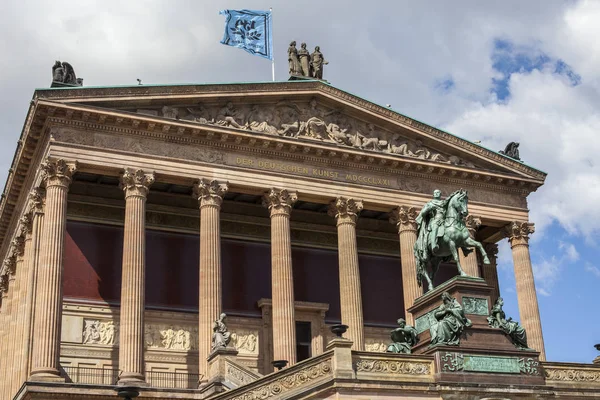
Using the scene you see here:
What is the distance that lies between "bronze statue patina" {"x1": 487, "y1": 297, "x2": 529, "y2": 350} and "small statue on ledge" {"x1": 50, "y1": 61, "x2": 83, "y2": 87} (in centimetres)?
2230

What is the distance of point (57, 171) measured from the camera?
1458 inches

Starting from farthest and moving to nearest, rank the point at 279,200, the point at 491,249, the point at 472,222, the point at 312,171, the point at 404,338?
the point at 491,249 < the point at 472,222 < the point at 312,171 < the point at 279,200 < the point at 404,338

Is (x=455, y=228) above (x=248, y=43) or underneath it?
underneath

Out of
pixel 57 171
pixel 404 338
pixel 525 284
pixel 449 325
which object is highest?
pixel 57 171

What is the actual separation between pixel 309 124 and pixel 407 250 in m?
8.08

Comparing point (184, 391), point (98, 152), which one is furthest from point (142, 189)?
point (184, 391)

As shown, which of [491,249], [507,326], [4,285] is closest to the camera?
[507,326]

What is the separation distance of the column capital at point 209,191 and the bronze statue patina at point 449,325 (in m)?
16.9

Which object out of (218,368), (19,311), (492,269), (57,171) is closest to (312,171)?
(57,171)

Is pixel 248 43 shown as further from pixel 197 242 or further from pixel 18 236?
pixel 18 236

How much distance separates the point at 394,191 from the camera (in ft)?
145

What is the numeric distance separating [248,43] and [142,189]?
37.7ft

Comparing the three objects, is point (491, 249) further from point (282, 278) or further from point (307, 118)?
point (282, 278)

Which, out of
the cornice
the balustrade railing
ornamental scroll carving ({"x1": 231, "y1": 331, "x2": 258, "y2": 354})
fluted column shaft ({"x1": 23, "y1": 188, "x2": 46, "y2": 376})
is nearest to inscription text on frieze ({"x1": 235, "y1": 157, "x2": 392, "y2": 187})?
the cornice
